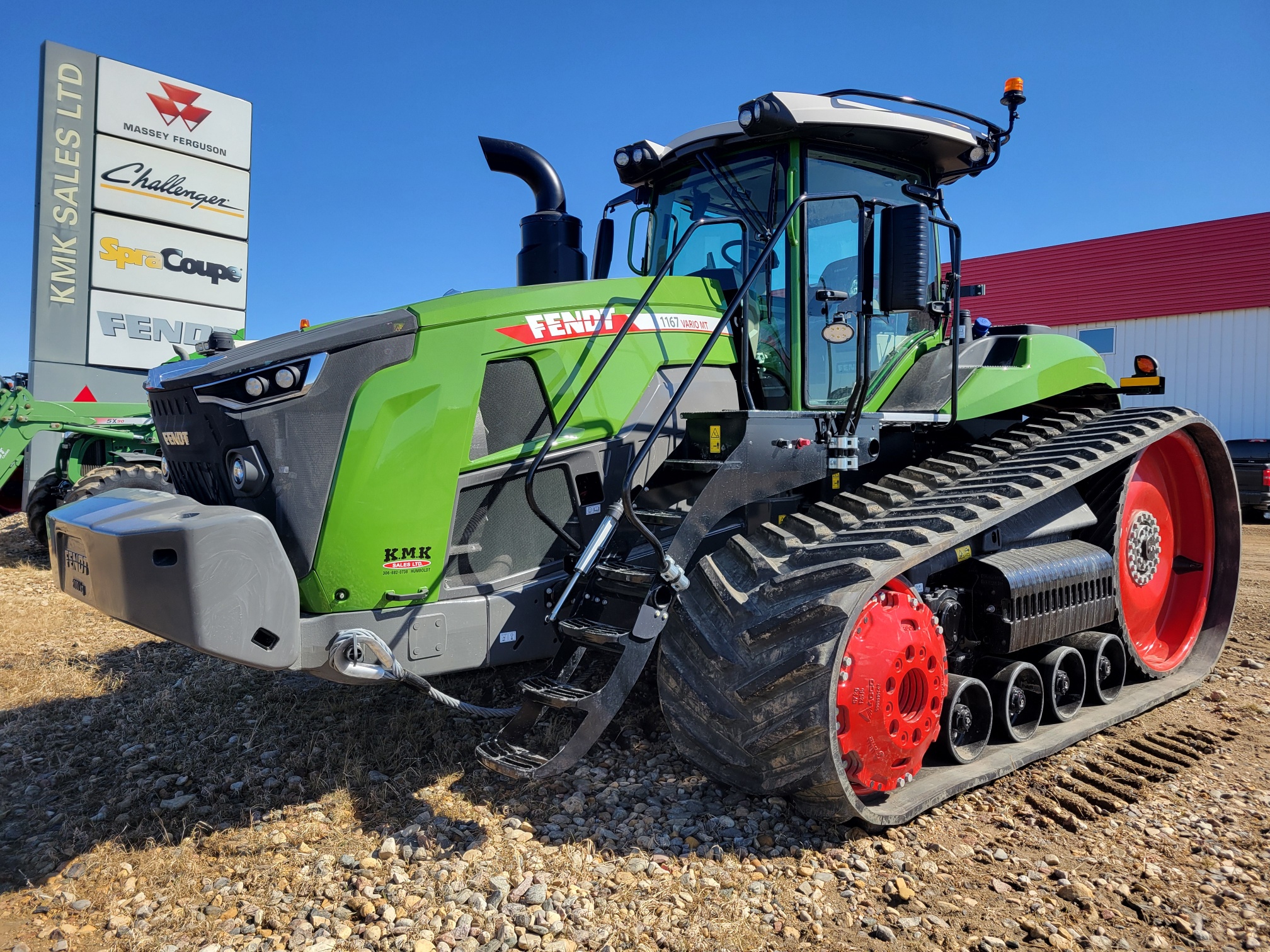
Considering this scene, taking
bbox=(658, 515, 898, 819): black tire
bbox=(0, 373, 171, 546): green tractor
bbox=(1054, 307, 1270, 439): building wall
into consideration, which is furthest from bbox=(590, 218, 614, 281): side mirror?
bbox=(1054, 307, 1270, 439): building wall

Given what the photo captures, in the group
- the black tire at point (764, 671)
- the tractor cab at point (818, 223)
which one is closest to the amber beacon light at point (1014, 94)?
the tractor cab at point (818, 223)

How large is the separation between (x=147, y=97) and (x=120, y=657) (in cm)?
1304

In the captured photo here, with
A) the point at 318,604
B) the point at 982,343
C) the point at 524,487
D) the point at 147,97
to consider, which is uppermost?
the point at 147,97

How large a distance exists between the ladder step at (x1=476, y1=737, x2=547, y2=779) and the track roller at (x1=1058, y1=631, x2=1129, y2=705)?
9.49 ft

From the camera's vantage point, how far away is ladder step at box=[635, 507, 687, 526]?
369 cm

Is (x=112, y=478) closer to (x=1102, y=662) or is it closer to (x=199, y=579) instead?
(x=199, y=579)

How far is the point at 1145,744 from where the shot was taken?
4246 millimetres

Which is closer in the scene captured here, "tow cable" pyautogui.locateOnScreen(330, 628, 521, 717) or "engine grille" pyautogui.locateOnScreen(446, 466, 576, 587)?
"tow cable" pyautogui.locateOnScreen(330, 628, 521, 717)

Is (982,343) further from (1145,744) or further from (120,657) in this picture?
(120,657)

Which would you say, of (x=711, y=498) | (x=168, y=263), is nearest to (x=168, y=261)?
(x=168, y=263)

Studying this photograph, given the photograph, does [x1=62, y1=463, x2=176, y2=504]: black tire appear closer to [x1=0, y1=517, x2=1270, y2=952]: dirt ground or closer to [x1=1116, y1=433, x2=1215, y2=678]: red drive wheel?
[x1=0, y1=517, x2=1270, y2=952]: dirt ground

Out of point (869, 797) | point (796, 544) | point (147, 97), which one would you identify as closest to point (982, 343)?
point (796, 544)

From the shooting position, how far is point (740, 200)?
4230mm

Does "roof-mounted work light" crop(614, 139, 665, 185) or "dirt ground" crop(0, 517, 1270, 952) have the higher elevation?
"roof-mounted work light" crop(614, 139, 665, 185)
